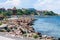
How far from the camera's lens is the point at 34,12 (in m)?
122

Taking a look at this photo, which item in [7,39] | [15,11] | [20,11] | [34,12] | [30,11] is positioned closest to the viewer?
[7,39]

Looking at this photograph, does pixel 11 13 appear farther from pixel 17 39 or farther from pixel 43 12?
pixel 17 39

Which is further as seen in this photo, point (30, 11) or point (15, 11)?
point (30, 11)

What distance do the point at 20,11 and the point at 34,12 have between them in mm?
18681

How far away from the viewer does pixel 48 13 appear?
12875 cm

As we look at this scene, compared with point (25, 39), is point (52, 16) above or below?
below

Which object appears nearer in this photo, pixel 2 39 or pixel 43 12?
pixel 2 39

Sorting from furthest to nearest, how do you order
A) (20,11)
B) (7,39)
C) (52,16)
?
(52,16) < (20,11) < (7,39)

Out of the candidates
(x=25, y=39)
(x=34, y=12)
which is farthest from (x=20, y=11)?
(x=25, y=39)

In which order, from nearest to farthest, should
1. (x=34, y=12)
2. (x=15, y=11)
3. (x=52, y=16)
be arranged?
(x=15, y=11) → (x=34, y=12) → (x=52, y=16)

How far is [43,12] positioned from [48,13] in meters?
2.55

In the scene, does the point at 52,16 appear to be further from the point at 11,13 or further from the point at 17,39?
Result: the point at 17,39

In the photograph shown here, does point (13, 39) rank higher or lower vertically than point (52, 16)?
higher

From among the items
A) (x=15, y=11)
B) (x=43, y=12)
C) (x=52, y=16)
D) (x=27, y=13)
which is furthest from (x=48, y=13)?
(x=15, y=11)
